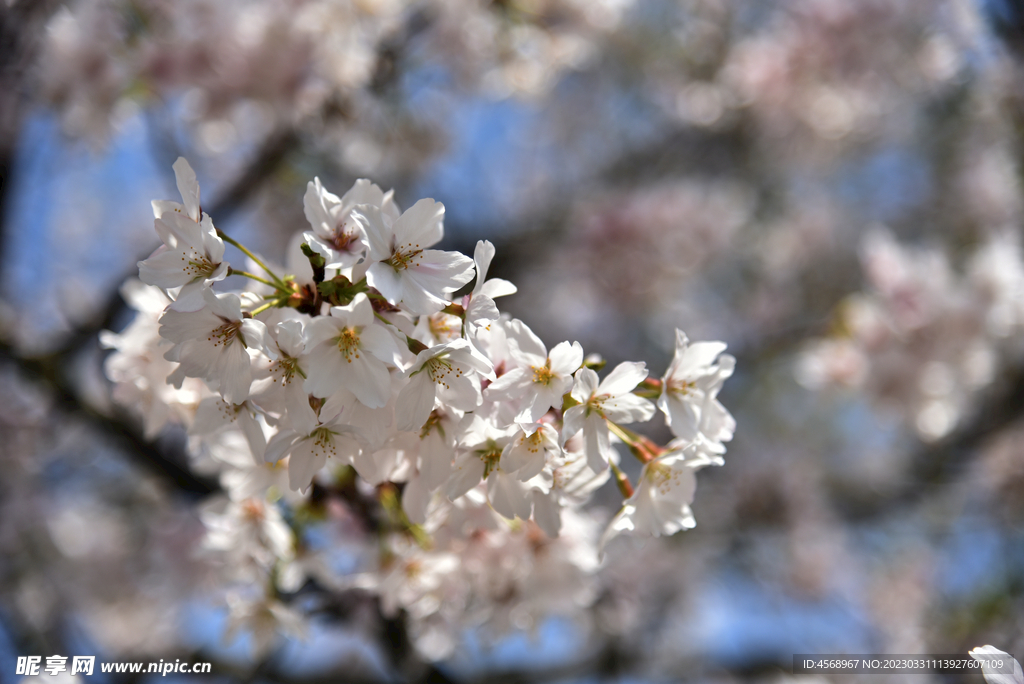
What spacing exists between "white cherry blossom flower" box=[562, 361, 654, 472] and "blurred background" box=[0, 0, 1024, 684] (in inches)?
29.7

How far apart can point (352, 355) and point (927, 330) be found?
2.67 meters

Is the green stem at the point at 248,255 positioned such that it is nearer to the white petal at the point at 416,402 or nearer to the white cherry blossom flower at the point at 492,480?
the white petal at the point at 416,402

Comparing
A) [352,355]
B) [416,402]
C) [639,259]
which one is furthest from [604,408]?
[639,259]

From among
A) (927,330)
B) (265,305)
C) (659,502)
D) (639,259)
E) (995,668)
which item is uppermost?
A: (639,259)

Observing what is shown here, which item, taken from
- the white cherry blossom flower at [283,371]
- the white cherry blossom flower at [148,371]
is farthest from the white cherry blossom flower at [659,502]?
the white cherry blossom flower at [148,371]

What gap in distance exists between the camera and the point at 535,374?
0.95 m

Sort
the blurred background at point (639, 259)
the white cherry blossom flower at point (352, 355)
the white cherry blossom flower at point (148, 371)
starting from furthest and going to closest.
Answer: the blurred background at point (639, 259)
the white cherry blossom flower at point (148, 371)
the white cherry blossom flower at point (352, 355)

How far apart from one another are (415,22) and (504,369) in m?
2.88

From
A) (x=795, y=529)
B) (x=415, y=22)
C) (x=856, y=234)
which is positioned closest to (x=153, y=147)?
(x=415, y=22)

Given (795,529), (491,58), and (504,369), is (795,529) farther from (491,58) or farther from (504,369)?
(504,369)

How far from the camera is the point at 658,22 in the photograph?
5086 mm

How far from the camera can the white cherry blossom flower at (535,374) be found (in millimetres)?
918

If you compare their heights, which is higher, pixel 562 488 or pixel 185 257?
pixel 185 257

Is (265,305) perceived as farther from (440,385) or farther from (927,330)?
(927,330)
